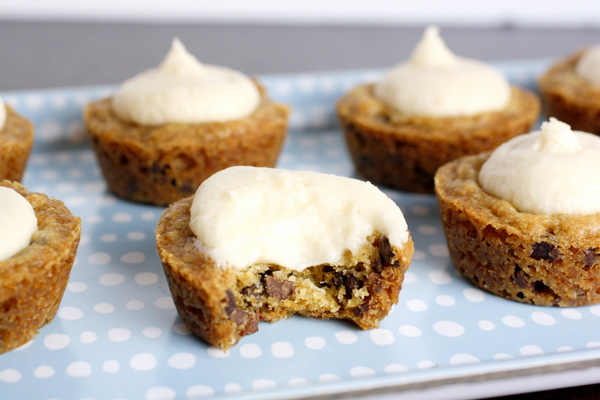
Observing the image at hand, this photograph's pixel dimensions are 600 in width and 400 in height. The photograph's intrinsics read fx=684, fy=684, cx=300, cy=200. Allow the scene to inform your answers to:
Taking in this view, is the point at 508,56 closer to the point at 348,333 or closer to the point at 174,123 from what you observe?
the point at 174,123

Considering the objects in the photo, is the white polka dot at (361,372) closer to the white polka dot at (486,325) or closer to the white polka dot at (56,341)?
the white polka dot at (486,325)

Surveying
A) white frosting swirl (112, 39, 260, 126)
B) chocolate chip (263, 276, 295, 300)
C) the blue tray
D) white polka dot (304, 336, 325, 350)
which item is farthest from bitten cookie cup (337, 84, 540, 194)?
white polka dot (304, 336, 325, 350)

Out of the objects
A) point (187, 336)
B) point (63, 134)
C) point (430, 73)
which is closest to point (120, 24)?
point (63, 134)

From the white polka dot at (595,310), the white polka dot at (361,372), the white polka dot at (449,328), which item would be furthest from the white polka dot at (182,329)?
the white polka dot at (595,310)

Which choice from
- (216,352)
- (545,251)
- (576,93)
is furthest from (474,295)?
(576,93)

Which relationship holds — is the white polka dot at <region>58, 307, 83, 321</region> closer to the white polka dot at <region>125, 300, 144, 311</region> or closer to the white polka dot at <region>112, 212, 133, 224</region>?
the white polka dot at <region>125, 300, 144, 311</region>

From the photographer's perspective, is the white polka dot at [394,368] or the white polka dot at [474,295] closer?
the white polka dot at [394,368]
